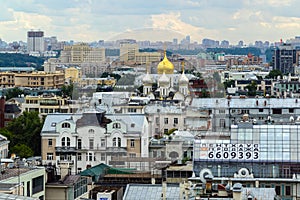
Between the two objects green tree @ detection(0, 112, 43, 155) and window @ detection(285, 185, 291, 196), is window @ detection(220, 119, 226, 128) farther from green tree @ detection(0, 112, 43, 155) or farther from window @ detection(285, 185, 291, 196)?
window @ detection(285, 185, 291, 196)

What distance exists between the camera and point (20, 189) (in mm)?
23031

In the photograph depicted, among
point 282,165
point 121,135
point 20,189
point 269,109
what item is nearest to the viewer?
point 20,189

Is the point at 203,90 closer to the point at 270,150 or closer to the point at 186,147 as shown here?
the point at 186,147

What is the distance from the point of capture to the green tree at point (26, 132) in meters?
52.3

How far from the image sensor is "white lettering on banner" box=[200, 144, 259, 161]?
31641 millimetres

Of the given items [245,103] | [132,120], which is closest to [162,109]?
[245,103]

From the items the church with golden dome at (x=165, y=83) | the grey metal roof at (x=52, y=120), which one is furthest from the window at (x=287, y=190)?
the church with golden dome at (x=165, y=83)

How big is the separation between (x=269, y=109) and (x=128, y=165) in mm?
20098

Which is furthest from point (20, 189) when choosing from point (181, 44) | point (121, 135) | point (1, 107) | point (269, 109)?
point (1, 107)

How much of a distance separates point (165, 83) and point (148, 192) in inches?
2100

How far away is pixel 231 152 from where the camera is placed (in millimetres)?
31906

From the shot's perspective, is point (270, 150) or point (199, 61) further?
point (199, 61)

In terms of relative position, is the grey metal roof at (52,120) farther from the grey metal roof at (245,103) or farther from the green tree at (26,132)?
the grey metal roof at (245,103)

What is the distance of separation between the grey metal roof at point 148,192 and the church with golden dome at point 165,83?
44.2m
